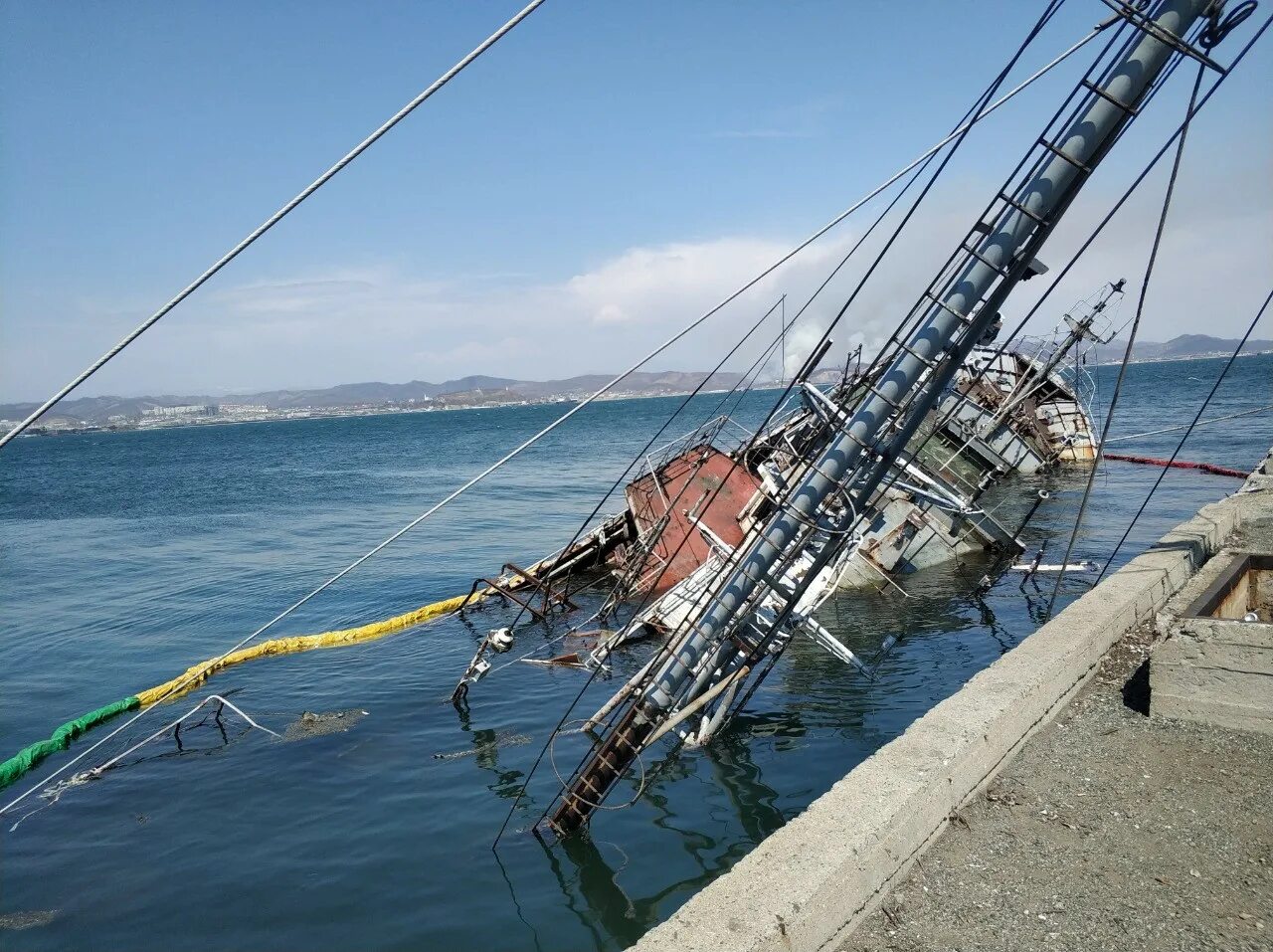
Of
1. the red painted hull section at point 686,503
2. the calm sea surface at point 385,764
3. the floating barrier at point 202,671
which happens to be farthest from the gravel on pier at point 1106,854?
the red painted hull section at point 686,503

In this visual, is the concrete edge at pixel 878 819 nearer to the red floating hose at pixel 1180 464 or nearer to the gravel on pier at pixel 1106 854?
the gravel on pier at pixel 1106 854

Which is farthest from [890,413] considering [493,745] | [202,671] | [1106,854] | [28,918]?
[202,671]

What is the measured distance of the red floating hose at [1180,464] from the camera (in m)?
38.8

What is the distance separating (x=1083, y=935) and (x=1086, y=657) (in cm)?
429

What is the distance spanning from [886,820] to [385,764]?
1081 cm

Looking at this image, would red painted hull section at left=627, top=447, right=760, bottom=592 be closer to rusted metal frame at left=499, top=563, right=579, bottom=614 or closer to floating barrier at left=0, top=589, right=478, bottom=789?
rusted metal frame at left=499, top=563, right=579, bottom=614

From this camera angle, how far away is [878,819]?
5.60 m

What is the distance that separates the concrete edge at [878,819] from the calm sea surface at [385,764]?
4268mm

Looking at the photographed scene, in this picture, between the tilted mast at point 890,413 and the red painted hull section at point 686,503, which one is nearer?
the tilted mast at point 890,413

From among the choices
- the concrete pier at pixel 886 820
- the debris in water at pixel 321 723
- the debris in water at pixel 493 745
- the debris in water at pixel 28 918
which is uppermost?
the concrete pier at pixel 886 820

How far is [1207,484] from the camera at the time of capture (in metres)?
36.4

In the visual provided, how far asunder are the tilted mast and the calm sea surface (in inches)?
61.9

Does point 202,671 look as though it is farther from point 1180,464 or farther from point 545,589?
point 1180,464

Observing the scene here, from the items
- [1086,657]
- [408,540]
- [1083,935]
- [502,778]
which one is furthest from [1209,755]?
[408,540]
